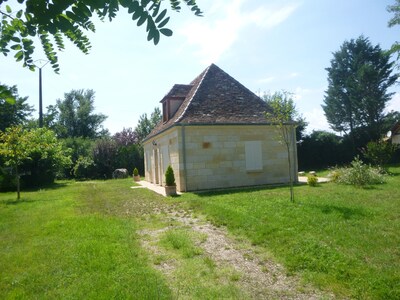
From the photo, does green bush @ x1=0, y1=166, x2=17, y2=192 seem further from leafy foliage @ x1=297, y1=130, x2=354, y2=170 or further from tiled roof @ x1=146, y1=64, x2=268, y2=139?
leafy foliage @ x1=297, y1=130, x2=354, y2=170

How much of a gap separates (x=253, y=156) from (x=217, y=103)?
3.11 m

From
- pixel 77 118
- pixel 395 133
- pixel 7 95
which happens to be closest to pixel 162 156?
pixel 7 95

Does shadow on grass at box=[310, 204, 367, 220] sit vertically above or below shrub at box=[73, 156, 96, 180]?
below

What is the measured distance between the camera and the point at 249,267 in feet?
15.0

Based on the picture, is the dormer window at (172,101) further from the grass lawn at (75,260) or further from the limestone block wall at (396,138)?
the limestone block wall at (396,138)

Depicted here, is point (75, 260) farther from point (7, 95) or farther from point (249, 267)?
point (7, 95)

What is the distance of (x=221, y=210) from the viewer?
26.7 ft

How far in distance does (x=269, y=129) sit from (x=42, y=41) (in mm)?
13132

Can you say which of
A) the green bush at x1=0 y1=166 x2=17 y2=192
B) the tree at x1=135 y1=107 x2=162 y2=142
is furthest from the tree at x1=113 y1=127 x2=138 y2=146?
the green bush at x1=0 y1=166 x2=17 y2=192

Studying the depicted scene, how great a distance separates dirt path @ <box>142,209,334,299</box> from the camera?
12.2 feet

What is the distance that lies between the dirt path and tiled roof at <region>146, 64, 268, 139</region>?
7545mm

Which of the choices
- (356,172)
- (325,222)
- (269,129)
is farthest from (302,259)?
(269,129)

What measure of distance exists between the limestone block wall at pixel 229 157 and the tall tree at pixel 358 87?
20.2 meters

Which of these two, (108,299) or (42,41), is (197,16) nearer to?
(42,41)
